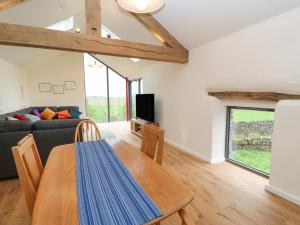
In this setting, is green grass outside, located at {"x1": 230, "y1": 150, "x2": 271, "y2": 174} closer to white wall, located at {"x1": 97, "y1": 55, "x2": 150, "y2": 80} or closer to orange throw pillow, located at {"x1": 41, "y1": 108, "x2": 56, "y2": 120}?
white wall, located at {"x1": 97, "y1": 55, "x2": 150, "y2": 80}

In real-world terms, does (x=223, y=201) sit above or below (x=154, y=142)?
below

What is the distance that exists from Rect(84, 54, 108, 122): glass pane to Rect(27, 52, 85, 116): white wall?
0.29 m

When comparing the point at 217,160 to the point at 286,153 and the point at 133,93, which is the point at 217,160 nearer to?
the point at 286,153

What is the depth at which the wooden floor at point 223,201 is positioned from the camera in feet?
5.81

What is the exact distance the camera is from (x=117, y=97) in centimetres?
801

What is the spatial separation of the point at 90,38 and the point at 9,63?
319 cm

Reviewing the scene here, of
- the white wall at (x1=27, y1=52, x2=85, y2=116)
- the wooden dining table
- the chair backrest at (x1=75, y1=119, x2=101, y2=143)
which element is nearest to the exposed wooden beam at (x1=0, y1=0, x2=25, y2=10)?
the chair backrest at (x1=75, y1=119, x2=101, y2=143)

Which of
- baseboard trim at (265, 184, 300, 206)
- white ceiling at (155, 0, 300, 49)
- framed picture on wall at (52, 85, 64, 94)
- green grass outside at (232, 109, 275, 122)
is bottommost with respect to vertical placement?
baseboard trim at (265, 184, 300, 206)

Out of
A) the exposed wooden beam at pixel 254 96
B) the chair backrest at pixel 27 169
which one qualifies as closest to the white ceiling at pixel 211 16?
the exposed wooden beam at pixel 254 96

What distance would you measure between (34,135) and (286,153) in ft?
11.4

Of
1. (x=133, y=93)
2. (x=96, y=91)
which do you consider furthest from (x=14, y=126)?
(x=133, y=93)

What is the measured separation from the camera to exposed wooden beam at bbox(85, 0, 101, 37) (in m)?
2.81

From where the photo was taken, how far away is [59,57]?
6844mm

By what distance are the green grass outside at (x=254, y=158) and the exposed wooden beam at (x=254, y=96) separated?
1.00 meters
